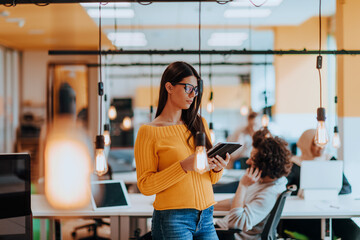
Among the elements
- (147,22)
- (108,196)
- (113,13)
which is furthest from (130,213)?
(147,22)

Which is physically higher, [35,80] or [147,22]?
[147,22]

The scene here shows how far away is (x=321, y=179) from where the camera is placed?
3652 mm

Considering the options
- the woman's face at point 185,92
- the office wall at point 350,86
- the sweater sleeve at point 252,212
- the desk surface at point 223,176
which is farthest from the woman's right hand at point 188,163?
the office wall at point 350,86

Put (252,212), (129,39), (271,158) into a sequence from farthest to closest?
(129,39), (271,158), (252,212)

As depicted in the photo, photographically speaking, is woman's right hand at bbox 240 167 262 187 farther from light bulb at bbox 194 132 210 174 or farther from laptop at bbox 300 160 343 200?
light bulb at bbox 194 132 210 174

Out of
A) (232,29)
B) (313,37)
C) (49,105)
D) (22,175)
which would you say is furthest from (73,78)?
(22,175)

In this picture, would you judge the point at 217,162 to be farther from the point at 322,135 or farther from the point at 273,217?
the point at 322,135

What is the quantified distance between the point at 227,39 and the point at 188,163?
7.32 metres

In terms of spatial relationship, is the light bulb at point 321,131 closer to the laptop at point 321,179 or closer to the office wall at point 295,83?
the laptop at point 321,179

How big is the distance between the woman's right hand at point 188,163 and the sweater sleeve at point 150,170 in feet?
0.06

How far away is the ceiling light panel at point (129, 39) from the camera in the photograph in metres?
8.09

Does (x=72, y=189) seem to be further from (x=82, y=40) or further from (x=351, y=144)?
(x=82, y=40)

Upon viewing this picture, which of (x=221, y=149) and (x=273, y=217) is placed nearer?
(x=221, y=149)

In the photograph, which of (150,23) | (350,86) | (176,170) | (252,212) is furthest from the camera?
(150,23)
